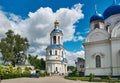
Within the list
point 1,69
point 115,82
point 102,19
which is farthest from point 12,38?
point 115,82

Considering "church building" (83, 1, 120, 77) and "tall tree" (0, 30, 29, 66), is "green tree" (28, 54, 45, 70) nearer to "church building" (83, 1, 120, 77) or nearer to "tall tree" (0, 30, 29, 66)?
"tall tree" (0, 30, 29, 66)

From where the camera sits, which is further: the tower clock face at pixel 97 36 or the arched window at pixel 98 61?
the tower clock face at pixel 97 36

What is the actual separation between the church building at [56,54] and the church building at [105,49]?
77.2 ft

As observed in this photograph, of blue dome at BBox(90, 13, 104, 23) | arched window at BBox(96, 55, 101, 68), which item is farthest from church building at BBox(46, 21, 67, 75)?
arched window at BBox(96, 55, 101, 68)

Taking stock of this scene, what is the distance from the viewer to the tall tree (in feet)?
160

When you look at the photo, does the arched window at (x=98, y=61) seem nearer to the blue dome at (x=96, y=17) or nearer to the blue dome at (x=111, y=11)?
the blue dome at (x=96, y=17)

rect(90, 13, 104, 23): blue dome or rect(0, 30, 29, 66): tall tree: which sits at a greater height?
rect(90, 13, 104, 23): blue dome

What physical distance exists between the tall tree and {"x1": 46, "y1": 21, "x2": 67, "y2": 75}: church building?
852cm

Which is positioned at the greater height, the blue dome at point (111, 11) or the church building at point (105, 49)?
the blue dome at point (111, 11)

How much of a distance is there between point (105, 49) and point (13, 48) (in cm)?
2546

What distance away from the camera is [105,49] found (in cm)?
3294

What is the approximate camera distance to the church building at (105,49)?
3150 cm

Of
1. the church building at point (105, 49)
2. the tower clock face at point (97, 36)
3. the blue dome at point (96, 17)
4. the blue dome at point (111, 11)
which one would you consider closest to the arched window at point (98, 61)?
the church building at point (105, 49)

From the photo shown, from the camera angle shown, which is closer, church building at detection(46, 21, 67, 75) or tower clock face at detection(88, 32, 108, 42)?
tower clock face at detection(88, 32, 108, 42)
